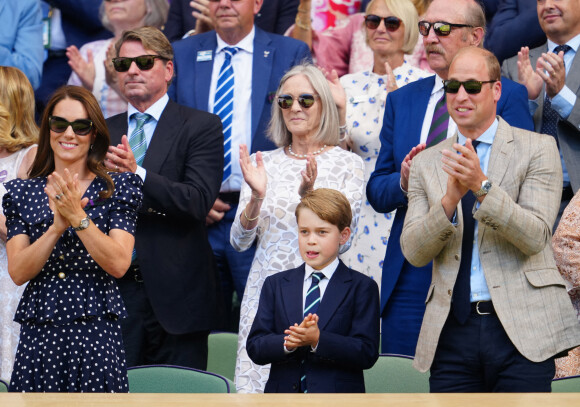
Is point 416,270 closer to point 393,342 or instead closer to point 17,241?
point 393,342

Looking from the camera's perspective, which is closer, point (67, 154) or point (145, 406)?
point (145, 406)

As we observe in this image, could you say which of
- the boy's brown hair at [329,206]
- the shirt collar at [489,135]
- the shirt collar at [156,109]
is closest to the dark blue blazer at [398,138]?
the boy's brown hair at [329,206]

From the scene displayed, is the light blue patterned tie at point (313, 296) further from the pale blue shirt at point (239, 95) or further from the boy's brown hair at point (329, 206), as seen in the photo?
the pale blue shirt at point (239, 95)

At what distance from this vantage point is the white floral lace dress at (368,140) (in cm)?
549

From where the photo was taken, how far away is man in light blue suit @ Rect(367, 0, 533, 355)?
452 cm

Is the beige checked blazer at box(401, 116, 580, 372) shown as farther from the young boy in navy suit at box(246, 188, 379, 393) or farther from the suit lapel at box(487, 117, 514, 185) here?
the young boy in navy suit at box(246, 188, 379, 393)

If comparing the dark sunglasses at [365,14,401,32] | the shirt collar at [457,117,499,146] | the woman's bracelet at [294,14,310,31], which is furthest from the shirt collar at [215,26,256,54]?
the shirt collar at [457,117,499,146]

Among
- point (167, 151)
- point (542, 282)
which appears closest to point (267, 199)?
point (167, 151)

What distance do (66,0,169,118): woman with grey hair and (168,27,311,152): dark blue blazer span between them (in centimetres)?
61

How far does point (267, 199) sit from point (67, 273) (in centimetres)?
131

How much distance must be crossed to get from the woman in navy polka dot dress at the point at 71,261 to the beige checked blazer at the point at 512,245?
1155 mm

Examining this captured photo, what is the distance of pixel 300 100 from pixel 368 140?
2.42 ft

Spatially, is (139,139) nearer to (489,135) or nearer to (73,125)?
(73,125)

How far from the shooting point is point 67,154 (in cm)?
397
